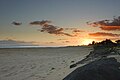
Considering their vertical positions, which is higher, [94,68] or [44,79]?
[94,68]

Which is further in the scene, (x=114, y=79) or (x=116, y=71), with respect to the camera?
(x=116, y=71)

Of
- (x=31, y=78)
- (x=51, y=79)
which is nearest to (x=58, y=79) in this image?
(x=51, y=79)

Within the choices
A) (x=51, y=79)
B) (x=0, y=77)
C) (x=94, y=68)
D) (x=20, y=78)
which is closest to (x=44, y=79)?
(x=51, y=79)

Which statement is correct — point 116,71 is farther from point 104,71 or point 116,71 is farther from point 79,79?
point 79,79

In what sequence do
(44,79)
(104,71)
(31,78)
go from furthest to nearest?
(31,78) < (44,79) < (104,71)

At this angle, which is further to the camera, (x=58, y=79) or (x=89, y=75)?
(x=58, y=79)

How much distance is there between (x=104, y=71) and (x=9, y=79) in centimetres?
648

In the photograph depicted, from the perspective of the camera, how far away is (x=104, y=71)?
18.7 ft

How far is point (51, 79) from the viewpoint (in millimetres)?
9445

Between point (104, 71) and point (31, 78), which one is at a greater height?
point (104, 71)

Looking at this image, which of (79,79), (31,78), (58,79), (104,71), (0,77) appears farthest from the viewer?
(0,77)

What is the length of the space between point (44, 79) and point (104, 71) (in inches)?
179

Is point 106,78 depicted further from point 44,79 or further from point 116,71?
point 44,79

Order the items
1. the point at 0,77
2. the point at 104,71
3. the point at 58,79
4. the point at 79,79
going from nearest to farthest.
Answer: the point at 79,79
the point at 104,71
the point at 58,79
the point at 0,77
